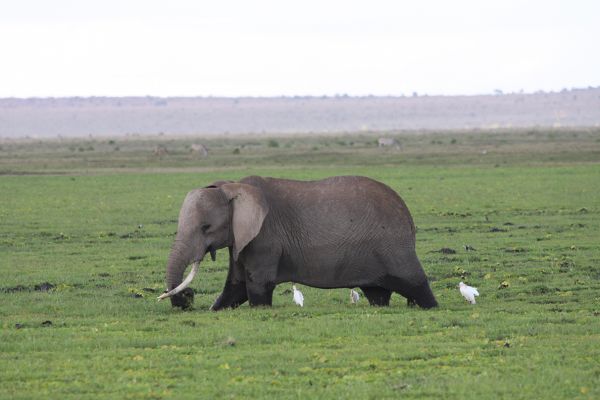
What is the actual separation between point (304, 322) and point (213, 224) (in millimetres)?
2023

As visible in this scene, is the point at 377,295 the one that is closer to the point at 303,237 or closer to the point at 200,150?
the point at 303,237

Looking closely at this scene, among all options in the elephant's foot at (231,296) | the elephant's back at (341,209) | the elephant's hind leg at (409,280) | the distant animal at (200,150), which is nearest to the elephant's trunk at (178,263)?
the elephant's foot at (231,296)

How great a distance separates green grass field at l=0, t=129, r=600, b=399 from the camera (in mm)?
10234

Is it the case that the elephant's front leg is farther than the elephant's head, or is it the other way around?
the elephant's front leg

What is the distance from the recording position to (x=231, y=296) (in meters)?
15.0

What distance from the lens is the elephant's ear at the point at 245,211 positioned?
47.7 feet

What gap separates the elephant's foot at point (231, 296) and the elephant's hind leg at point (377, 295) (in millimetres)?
1567

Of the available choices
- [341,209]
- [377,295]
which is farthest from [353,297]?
[341,209]

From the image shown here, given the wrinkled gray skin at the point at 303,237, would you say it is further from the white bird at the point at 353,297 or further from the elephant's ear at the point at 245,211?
the white bird at the point at 353,297

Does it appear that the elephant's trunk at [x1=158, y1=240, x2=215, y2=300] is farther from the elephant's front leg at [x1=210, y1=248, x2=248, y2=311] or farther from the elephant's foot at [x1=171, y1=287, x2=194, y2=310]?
the elephant's front leg at [x1=210, y1=248, x2=248, y2=311]

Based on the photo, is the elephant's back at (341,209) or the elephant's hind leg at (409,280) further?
the elephant's back at (341,209)

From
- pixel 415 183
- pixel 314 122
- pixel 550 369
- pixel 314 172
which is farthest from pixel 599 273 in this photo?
pixel 314 122

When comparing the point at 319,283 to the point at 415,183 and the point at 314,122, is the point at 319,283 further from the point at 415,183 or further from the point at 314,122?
the point at 314,122

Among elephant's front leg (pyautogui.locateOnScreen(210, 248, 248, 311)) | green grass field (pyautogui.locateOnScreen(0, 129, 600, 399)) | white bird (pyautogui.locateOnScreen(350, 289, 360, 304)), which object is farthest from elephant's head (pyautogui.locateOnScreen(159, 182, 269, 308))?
white bird (pyautogui.locateOnScreen(350, 289, 360, 304))
